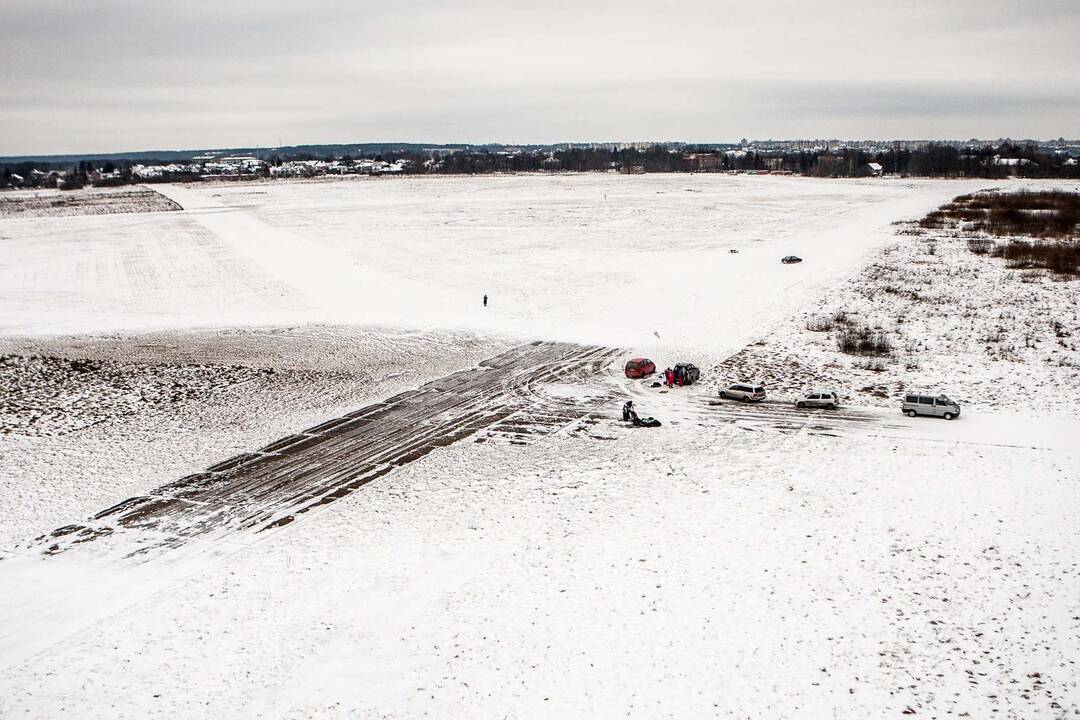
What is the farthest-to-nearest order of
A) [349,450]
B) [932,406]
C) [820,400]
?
[820,400] < [932,406] < [349,450]

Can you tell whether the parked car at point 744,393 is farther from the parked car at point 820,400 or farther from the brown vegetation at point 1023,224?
the brown vegetation at point 1023,224

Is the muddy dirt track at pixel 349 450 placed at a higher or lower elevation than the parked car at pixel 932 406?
lower

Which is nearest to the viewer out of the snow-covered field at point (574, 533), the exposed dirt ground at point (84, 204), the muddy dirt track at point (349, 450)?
the snow-covered field at point (574, 533)

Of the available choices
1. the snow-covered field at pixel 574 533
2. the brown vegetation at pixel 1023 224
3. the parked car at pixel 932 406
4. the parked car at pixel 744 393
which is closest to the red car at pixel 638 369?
the snow-covered field at pixel 574 533

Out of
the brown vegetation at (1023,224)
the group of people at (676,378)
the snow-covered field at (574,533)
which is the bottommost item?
the snow-covered field at (574,533)

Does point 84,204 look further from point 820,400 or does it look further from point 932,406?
point 932,406

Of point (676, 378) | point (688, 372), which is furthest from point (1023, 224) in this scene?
point (676, 378)

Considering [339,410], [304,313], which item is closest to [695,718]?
[339,410]
